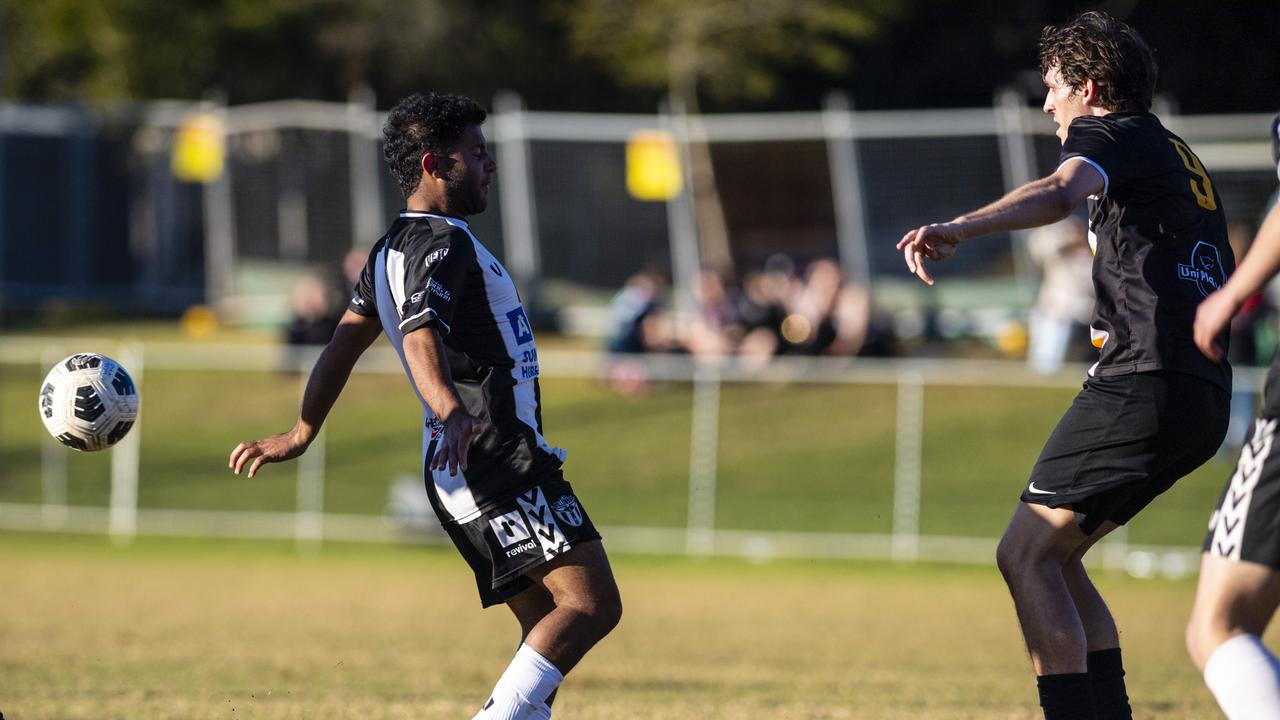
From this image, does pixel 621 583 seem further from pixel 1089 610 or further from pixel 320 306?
pixel 1089 610

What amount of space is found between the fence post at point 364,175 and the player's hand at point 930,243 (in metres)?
18.8

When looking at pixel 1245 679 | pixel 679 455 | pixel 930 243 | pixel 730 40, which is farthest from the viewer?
pixel 730 40

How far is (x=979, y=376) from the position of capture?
16.7m

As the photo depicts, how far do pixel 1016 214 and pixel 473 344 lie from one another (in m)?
1.72

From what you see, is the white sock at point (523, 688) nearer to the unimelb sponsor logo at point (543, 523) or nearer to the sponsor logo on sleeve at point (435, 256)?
the unimelb sponsor logo at point (543, 523)

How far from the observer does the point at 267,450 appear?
5.11 metres

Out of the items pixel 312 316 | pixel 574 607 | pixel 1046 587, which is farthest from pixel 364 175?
pixel 1046 587

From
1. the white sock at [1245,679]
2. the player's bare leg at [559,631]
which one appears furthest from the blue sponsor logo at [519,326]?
the white sock at [1245,679]

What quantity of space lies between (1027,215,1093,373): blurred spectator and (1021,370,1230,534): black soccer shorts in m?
13.8

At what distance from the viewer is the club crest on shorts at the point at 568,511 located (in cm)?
471

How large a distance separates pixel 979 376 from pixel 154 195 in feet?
56.6

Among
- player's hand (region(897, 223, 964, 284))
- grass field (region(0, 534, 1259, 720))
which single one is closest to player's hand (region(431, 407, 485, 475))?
player's hand (region(897, 223, 964, 284))

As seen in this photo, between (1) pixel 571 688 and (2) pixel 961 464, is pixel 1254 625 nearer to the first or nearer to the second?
(1) pixel 571 688

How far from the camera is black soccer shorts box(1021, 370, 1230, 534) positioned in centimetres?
463
